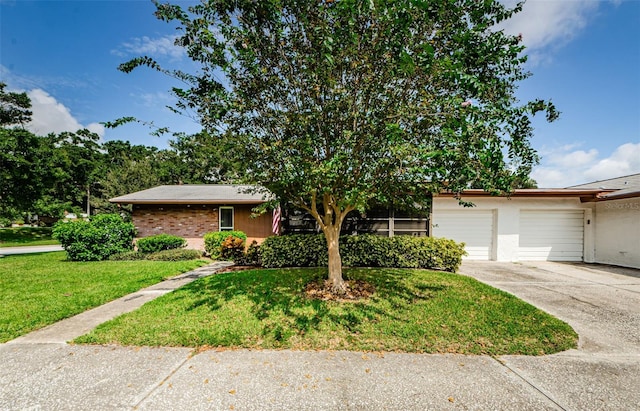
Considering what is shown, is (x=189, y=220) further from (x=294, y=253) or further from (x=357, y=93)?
(x=357, y=93)

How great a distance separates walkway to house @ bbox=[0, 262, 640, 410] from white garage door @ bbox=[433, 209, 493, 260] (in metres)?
6.84

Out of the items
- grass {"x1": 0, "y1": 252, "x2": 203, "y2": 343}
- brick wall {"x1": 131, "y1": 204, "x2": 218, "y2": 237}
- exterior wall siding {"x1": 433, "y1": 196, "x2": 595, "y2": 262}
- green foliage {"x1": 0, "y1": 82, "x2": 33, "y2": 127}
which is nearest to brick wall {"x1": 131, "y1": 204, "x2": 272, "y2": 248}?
brick wall {"x1": 131, "y1": 204, "x2": 218, "y2": 237}

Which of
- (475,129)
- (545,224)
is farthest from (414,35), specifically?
(545,224)

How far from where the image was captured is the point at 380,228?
10.1 metres

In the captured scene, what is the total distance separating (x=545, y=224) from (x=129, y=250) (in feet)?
56.2

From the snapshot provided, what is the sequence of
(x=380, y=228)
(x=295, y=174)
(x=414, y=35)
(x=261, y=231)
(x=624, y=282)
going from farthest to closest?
(x=261, y=231) → (x=380, y=228) → (x=624, y=282) → (x=295, y=174) → (x=414, y=35)

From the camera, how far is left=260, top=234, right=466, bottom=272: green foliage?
8391mm

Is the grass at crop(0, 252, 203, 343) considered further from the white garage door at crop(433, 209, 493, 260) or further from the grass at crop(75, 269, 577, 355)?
the white garage door at crop(433, 209, 493, 260)

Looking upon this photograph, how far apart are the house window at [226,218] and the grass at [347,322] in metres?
7.34

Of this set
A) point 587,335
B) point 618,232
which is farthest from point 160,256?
point 618,232

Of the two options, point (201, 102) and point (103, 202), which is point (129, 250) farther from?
point (103, 202)

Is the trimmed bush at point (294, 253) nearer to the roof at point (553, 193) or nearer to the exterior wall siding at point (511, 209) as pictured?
the roof at point (553, 193)

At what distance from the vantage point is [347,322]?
171 inches

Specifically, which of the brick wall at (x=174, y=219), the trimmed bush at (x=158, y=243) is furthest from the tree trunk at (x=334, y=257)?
the brick wall at (x=174, y=219)
